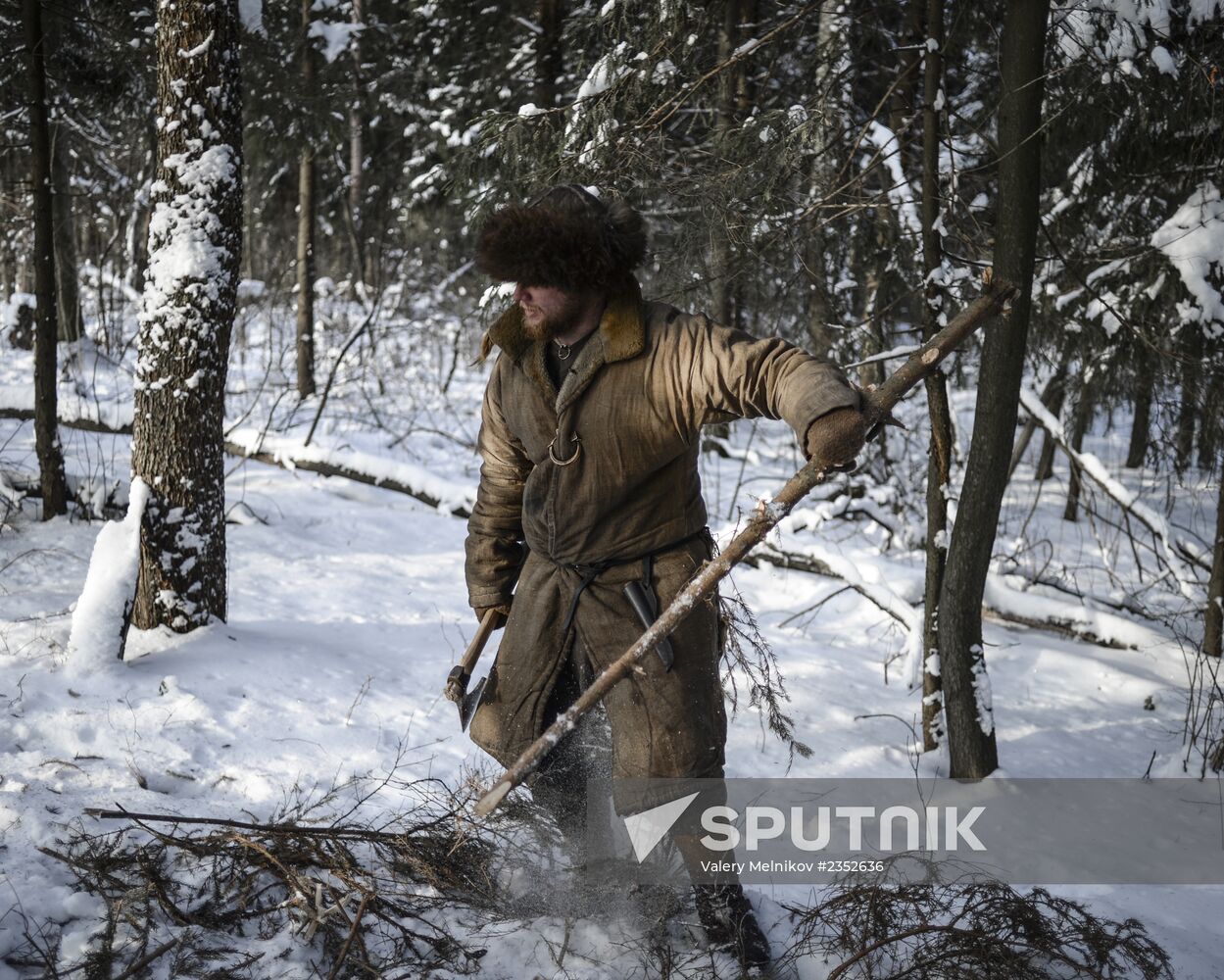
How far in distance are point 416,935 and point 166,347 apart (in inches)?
119

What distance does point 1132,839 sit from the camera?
388cm

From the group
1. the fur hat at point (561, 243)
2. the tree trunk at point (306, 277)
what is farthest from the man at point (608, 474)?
the tree trunk at point (306, 277)

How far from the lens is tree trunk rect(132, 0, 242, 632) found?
4.23 m

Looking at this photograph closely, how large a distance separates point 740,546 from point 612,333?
0.75 metres

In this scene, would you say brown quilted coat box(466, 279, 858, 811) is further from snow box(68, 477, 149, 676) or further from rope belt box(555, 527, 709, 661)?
snow box(68, 477, 149, 676)

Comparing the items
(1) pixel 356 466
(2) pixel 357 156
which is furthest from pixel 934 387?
(2) pixel 357 156

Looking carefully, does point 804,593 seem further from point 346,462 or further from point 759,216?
point 346,462

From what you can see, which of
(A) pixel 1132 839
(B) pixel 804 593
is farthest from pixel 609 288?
(B) pixel 804 593

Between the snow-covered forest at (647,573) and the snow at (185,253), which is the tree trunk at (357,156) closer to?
the snow-covered forest at (647,573)

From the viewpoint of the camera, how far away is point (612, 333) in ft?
8.63

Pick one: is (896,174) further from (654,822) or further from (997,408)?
(654,822)

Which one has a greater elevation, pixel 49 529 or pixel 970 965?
pixel 49 529

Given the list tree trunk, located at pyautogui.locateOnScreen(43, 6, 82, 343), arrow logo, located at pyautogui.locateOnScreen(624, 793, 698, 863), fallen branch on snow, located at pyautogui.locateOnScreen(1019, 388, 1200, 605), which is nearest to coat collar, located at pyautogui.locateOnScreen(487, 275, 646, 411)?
arrow logo, located at pyautogui.locateOnScreen(624, 793, 698, 863)

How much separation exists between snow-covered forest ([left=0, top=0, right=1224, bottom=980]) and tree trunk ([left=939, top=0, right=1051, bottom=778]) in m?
0.02
